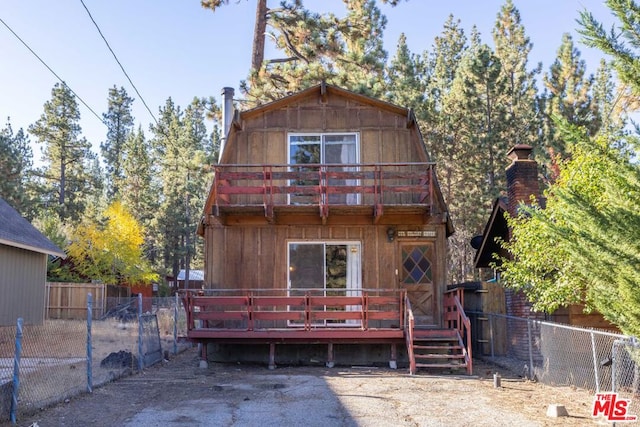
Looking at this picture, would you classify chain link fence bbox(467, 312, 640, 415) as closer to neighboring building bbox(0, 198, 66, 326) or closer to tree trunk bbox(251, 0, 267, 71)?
neighboring building bbox(0, 198, 66, 326)

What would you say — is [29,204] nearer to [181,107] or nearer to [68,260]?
[68,260]

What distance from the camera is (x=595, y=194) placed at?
10.1 m

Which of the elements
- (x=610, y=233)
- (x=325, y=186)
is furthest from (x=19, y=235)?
(x=610, y=233)

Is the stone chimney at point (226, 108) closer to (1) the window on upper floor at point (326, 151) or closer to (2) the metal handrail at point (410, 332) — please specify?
(1) the window on upper floor at point (326, 151)

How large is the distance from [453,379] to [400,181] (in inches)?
226

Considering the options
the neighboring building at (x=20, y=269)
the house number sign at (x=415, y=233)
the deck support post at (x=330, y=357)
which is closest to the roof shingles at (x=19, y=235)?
the neighboring building at (x=20, y=269)

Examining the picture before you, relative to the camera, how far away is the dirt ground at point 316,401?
25.9ft

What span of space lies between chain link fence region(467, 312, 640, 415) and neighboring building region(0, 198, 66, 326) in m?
13.9

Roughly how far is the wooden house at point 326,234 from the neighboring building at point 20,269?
6117mm

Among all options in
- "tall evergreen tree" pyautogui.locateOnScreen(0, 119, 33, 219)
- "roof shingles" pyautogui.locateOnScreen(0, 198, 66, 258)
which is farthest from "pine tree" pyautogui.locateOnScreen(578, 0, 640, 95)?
"tall evergreen tree" pyautogui.locateOnScreen(0, 119, 33, 219)

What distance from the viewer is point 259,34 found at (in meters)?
25.5

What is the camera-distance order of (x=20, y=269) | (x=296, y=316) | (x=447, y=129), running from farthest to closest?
(x=447, y=129) < (x=20, y=269) < (x=296, y=316)

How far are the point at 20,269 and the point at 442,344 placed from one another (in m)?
13.2

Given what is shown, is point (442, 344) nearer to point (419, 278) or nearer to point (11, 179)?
point (419, 278)
